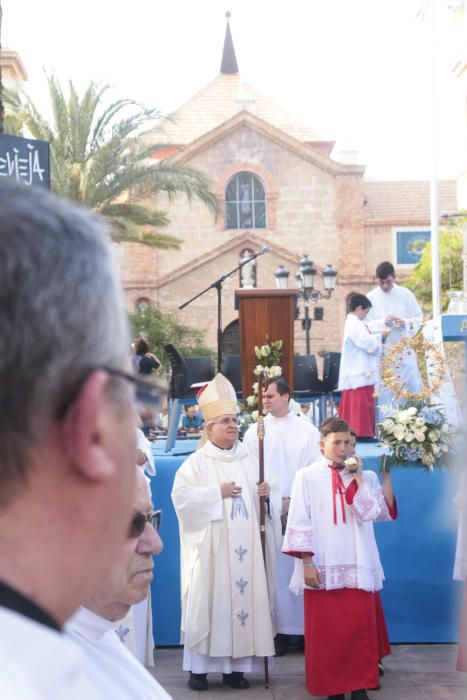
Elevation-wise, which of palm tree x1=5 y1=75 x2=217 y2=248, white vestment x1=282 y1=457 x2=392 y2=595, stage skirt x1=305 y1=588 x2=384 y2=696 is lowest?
stage skirt x1=305 y1=588 x2=384 y2=696

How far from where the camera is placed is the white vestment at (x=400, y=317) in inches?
462

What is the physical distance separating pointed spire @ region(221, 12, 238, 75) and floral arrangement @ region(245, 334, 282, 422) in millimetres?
38970

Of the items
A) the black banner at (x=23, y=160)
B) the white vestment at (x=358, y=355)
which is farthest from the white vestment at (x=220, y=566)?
the white vestment at (x=358, y=355)

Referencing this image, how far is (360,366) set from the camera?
11.4 m

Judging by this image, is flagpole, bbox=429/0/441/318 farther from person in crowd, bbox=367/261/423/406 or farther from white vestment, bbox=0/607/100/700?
white vestment, bbox=0/607/100/700

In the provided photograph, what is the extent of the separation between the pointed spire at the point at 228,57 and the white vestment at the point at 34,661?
→ 156 feet

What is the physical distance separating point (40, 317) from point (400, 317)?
11410 mm

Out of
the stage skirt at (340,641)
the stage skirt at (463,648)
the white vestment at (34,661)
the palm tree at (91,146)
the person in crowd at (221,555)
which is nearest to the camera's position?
the white vestment at (34,661)

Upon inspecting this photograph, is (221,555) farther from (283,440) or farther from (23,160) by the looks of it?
(23,160)

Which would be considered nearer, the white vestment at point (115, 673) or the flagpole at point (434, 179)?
the white vestment at point (115, 673)

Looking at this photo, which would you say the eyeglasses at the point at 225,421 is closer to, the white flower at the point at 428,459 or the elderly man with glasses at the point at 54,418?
the white flower at the point at 428,459

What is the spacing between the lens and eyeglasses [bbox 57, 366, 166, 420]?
86cm

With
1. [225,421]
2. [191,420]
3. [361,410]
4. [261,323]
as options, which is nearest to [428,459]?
[225,421]

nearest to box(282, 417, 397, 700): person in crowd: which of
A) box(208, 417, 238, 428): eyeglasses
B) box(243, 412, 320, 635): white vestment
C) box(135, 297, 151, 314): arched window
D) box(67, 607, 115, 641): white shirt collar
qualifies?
box(208, 417, 238, 428): eyeglasses
